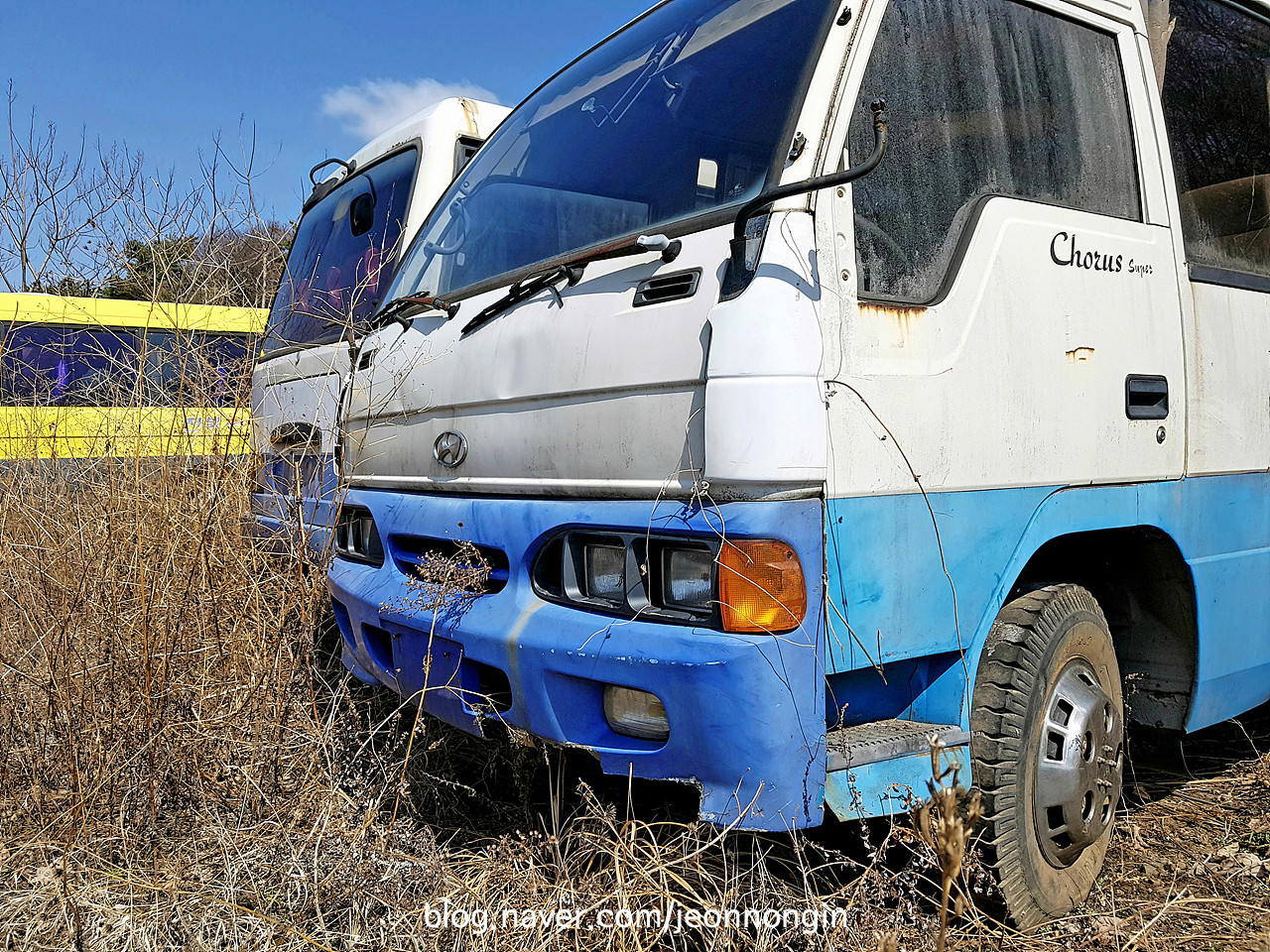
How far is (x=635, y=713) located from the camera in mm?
2121

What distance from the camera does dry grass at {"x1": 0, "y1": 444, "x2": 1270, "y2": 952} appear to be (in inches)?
90.5

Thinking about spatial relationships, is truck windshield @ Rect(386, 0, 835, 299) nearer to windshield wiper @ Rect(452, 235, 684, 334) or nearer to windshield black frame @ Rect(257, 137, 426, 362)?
windshield wiper @ Rect(452, 235, 684, 334)

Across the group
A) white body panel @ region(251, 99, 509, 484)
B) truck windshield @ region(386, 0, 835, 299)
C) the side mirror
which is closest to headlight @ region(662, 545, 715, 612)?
truck windshield @ region(386, 0, 835, 299)

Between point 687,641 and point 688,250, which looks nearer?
point 687,641

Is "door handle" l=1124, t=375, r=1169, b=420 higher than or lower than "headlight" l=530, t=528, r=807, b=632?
higher

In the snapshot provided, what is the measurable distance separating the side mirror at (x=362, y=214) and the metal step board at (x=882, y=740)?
11.4 feet

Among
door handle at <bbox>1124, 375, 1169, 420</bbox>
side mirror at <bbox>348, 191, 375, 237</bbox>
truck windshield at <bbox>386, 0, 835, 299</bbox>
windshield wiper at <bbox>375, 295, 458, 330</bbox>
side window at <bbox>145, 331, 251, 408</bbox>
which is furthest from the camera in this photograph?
side mirror at <bbox>348, 191, 375, 237</bbox>

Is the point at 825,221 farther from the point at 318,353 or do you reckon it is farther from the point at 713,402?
the point at 318,353

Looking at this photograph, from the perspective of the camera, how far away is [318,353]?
3.94 metres

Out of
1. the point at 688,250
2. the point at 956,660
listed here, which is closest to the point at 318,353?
the point at 688,250

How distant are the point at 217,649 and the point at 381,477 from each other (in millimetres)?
903

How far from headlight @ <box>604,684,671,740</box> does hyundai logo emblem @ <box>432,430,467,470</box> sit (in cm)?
83

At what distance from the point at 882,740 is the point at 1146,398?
1.27 meters

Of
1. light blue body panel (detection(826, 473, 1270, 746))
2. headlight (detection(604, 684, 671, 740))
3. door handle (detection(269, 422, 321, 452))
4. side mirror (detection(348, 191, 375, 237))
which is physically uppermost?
side mirror (detection(348, 191, 375, 237))
